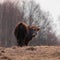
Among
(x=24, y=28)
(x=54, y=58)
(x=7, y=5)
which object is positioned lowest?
(x=54, y=58)

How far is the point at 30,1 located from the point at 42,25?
21.1 ft

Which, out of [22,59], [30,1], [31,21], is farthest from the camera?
[30,1]

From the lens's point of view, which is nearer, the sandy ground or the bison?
the sandy ground

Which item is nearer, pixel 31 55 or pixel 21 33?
pixel 31 55

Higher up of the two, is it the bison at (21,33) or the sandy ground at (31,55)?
the bison at (21,33)

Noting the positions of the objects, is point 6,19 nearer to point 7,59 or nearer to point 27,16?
point 27,16

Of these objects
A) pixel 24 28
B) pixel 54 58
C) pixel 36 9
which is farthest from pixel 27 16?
pixel 54 58

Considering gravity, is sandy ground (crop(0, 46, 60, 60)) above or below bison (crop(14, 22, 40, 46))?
below

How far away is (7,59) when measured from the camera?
10742 millimetres

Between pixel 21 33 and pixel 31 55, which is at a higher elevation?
pixel 21 33

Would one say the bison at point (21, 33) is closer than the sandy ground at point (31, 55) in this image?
No

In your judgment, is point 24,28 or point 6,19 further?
point 6,19

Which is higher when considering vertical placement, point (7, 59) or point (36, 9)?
point (36, 9)

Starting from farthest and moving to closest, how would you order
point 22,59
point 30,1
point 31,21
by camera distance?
point 30,1 < point 31,21 < point 22,59
